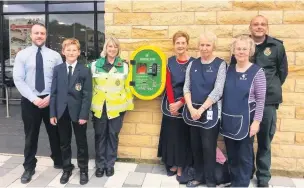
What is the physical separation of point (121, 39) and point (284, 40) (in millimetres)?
1968

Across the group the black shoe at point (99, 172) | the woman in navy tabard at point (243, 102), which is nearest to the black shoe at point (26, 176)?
the black shoe at point (99, 172)

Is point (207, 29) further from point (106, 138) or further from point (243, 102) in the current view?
point (106, 138)

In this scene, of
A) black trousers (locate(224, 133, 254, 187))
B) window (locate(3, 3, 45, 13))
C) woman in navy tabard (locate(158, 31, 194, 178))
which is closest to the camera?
black trousers (locate(224, 133, 254, 187))

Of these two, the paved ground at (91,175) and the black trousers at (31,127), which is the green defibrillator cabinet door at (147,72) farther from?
the black trousers at (31,127)

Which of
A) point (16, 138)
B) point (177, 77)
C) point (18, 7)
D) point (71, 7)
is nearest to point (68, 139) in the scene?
point (177, 77)

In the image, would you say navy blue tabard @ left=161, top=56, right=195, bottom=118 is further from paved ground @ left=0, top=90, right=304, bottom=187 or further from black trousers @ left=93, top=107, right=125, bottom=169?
paved ground @ left=0, top=90, right=304, bottom=187

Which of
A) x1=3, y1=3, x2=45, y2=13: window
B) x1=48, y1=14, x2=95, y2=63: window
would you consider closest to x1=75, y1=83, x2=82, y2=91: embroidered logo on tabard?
x1=48, y1=14, x2=95, y2=63: window

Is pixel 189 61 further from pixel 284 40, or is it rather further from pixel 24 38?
pixel 24 38

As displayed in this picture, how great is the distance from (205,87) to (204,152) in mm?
699

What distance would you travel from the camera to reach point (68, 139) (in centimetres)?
364

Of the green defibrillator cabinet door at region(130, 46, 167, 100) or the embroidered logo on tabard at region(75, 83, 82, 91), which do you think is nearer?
the embroidered logo on tabard at region(75, 83, 82, 91)

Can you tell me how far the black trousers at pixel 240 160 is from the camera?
128 inches

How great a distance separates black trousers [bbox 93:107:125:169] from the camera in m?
3.73

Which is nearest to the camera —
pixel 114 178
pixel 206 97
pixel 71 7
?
pixel 206 97
